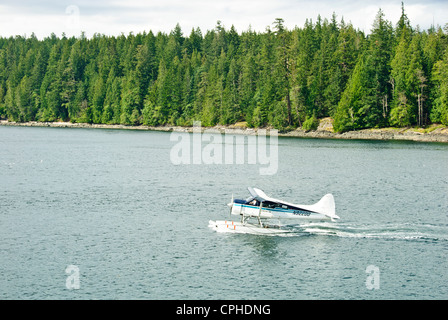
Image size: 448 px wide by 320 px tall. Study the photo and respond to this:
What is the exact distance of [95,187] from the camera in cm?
5319

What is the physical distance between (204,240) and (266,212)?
5.02 meters

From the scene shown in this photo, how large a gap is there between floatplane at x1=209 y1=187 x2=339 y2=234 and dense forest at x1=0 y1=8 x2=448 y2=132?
8591cm

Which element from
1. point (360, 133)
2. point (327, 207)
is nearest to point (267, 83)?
point (360, 133)

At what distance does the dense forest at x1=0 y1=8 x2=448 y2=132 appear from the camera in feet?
395

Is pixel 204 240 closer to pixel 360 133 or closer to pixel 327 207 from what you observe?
pixel 327 207

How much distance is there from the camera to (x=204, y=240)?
33125 millimetres

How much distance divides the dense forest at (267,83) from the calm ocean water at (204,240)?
2500 inches

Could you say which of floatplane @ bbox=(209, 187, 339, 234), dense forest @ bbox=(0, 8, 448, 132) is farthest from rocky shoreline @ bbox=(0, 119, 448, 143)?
floatplane @ bbox=(209, 187, 339, 234)

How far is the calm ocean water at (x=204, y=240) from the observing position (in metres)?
25.7

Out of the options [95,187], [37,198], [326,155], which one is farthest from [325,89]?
[37,198]

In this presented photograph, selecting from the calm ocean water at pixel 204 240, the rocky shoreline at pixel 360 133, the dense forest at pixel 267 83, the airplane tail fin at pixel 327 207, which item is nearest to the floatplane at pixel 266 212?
the airplane tail fin at pixel 327 207

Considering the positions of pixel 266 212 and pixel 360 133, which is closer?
pixel 266 212

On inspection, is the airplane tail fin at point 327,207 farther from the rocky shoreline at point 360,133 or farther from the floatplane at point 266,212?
the rocky shoreline at point 360,133

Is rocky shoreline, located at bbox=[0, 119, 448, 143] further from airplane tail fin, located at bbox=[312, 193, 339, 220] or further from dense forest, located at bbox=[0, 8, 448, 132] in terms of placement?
airplane tail fin, located at bbox=[312, 193, 339, 220]
